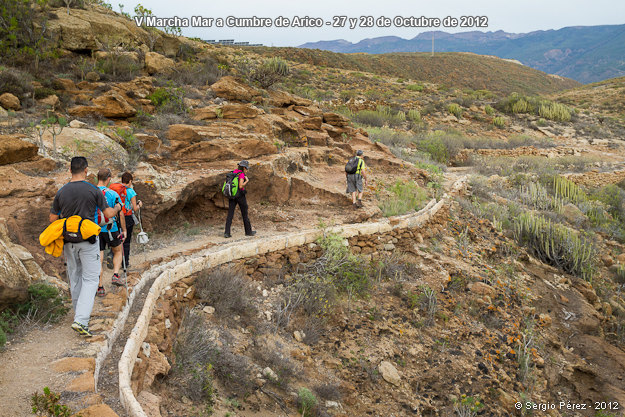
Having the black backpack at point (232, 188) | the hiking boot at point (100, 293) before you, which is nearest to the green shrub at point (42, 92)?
the black backpack at point (232, 188)

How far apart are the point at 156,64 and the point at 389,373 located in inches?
433

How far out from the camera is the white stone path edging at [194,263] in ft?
10.4

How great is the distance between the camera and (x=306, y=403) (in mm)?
4449

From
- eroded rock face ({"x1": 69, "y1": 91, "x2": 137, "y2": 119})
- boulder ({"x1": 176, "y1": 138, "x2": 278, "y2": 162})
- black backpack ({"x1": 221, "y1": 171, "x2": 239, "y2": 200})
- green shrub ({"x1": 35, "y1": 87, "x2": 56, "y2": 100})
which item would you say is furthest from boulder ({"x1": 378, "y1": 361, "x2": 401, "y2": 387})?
green shrub ({"x1": 35, "y1": 87, "x2": 56, "y2": 100})

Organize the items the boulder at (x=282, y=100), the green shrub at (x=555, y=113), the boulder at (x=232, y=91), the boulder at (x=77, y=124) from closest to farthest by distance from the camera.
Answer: the boulder at (x=77, y=124) < the boulder at (x=232, y=91) < the boulder at (x=282, y=100) < the green shrub at (x=555, y=113)

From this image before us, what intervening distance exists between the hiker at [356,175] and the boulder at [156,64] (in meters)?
7.10

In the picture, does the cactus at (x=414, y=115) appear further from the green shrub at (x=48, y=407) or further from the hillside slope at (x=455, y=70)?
the green shrub at (x=48, y=407)

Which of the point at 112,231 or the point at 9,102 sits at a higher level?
the point at 9,102

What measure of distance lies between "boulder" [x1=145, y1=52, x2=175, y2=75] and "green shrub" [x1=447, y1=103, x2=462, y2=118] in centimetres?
1739

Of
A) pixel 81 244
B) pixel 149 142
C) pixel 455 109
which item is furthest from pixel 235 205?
pixel 455 109

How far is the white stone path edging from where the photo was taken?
3.18 m

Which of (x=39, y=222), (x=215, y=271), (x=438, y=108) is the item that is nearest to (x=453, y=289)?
(x=215, y=271)

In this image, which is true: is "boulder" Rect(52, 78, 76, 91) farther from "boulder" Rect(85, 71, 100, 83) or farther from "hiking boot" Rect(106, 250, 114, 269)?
"hiking boot" Rect(106, 250, 114, 269)

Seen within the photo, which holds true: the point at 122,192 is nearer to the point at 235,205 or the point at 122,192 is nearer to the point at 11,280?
the point at 11,280
